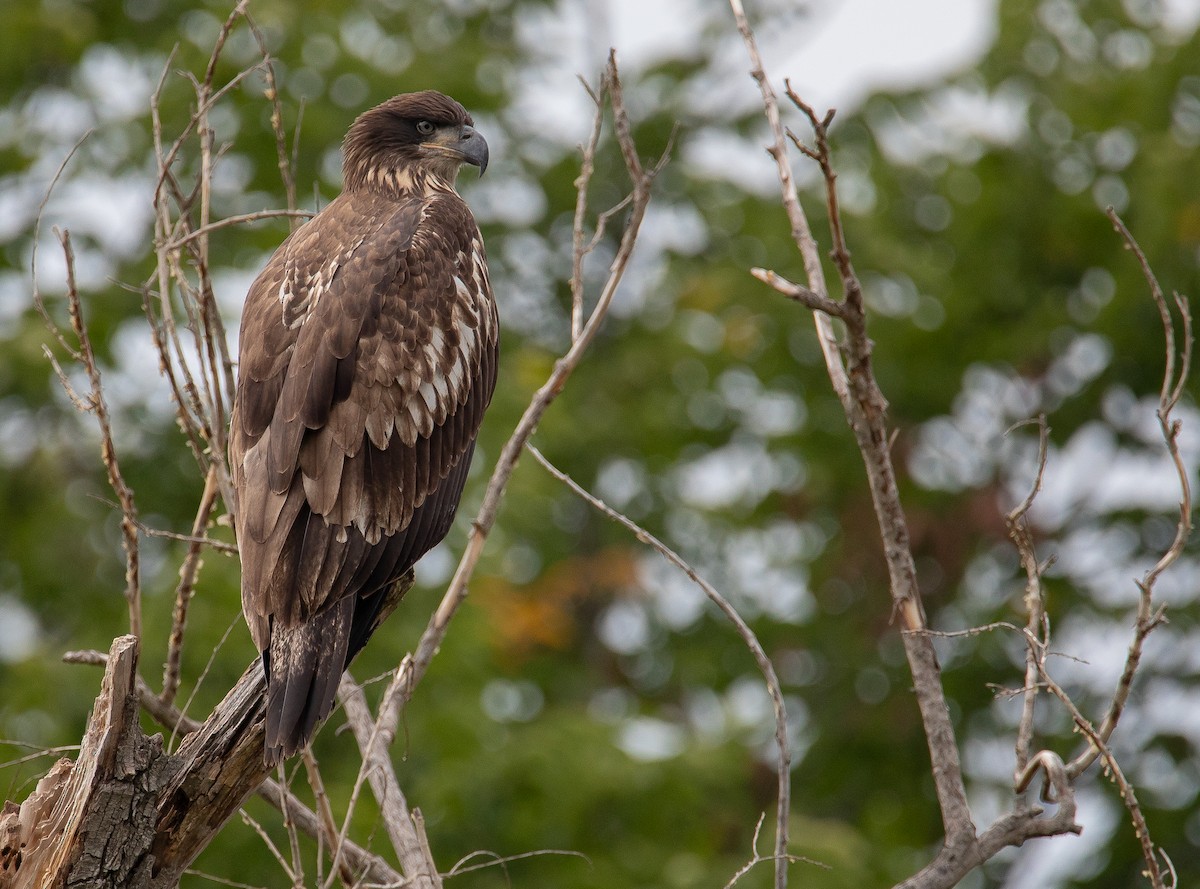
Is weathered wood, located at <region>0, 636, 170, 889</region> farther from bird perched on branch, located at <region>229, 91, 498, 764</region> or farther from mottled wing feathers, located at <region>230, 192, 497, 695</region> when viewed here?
mottled wing feathers, located at <region>230, 192, 497, 695</region>

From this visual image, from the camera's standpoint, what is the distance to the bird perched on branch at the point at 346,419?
368 cm

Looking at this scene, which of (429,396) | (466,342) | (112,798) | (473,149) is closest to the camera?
(112,798)

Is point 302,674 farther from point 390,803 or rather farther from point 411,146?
point 411,146

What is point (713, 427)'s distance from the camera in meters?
12.2

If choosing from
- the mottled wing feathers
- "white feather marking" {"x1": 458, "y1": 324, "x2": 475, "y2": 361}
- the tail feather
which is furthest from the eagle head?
the tail feather

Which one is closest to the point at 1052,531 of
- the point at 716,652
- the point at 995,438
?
the point at 995,438

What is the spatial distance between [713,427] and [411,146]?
7.17m

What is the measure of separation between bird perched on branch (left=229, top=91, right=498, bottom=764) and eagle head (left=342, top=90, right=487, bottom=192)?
48 centimetres

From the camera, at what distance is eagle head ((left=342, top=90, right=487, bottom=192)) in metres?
5.18

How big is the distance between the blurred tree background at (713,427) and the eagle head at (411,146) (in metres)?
4.20

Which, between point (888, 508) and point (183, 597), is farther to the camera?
point (183, 597)

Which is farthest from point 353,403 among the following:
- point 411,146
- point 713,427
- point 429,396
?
point 713,427

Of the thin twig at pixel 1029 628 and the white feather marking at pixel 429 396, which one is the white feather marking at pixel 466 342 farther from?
the thin twig at pixel 1029 628

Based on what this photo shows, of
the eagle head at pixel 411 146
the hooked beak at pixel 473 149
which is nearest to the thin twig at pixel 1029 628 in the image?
the hooked beak at pixel 473 149
